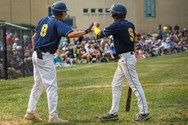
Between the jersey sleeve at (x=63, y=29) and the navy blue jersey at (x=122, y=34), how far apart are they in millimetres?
622

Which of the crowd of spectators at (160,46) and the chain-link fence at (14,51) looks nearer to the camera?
the chain-link fence at (14,51)

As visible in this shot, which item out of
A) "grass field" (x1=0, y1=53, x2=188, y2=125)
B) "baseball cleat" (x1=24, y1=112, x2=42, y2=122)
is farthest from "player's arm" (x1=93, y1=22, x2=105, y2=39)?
"baseball cleat" (x1=24, y1=112, x2=42, y2=122)

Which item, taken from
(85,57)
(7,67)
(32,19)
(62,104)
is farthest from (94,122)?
(32,19)

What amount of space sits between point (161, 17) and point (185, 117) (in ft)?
198

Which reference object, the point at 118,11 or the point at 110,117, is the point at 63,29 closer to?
the point at 118,11

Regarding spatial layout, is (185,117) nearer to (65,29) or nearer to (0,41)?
(65,29)

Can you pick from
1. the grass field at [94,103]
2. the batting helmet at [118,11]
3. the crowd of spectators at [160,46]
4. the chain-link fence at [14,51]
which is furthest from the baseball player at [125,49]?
the crowd of spectators at [160,46]

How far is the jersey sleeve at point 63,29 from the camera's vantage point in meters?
7.97

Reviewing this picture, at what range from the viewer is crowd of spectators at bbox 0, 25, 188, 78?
20375 millimetres

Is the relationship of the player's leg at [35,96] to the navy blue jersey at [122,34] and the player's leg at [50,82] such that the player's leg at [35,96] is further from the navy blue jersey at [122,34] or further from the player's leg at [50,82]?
the navy blue jersey at [122,34]

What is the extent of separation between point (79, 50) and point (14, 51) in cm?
1154

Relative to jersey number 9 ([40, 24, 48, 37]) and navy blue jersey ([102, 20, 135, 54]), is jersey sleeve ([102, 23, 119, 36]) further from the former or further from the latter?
jersey number 9 ([40, 24, 48, 37])

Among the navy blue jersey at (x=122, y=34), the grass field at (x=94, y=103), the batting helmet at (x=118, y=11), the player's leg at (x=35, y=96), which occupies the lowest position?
the grass field at (x=94, y=103)

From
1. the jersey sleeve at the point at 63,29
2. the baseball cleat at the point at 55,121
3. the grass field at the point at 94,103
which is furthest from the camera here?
the grass field at the point at 94,103
